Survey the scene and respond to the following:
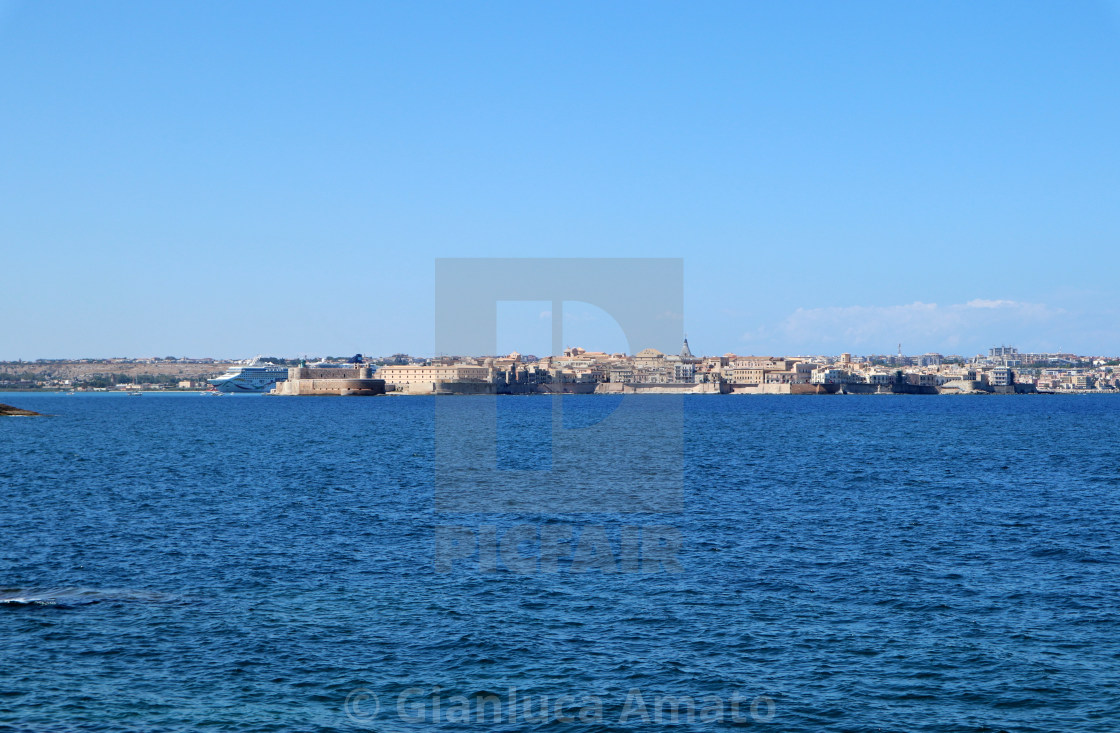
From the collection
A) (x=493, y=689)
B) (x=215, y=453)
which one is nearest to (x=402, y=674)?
(x=493, y=689)

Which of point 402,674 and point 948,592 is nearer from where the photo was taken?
point 402,674

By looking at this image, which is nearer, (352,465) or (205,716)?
(205,716)

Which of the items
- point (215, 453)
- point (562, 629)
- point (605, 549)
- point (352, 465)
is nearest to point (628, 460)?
point (352, 465)

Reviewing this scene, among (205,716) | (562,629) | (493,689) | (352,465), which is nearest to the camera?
(205,716)

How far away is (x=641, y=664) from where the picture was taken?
1734 cm

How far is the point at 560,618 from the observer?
67.6 ft

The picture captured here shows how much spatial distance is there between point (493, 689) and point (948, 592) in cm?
1240

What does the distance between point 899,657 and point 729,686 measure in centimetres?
377

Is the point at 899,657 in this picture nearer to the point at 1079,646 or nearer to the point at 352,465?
the point at 1079,646

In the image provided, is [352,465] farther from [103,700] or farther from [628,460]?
[103,700]

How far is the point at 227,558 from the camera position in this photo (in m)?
26.8

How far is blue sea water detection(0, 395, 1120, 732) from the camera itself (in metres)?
15.4

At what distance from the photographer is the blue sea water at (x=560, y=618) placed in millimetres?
15359

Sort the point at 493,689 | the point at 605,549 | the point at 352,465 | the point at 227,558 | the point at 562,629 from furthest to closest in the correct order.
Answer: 1. the point at 352,465
2. the point at 605,549
3. the point at 227,558
4. the point at 562,629
5. the point at 493,689
